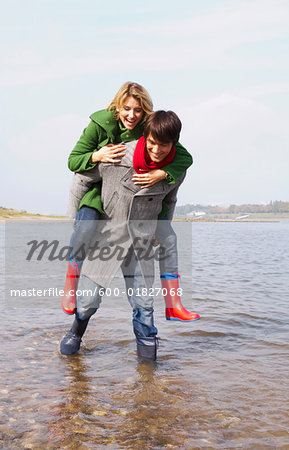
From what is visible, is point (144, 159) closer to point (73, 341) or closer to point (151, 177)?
point (151, 177)

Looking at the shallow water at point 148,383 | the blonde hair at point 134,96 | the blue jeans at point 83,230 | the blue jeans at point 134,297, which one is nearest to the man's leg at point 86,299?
the blue jeans at point 134,297

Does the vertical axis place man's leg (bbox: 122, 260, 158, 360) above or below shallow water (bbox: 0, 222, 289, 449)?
above

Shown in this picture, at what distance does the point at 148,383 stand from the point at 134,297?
753 millimetres

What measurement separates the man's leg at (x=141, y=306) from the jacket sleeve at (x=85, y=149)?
100 centimetres

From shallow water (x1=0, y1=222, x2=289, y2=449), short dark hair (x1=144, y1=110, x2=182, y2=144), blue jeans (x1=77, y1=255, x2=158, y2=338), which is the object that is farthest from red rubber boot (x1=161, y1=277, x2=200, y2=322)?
short dark hair (x1=144, y1=110, x2=182, y2=144)

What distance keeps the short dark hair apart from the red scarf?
0.47ft

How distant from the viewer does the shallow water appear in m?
3.03

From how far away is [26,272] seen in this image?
1050 cm

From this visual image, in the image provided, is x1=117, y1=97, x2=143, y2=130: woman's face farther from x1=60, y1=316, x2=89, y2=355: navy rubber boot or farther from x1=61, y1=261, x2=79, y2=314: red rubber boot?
x1=60, y1=316, x2=89, y2=355: navy rubber boot

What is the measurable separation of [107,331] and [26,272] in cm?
520

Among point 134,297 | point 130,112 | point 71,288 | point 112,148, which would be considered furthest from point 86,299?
point 130,112

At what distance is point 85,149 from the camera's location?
388 cm

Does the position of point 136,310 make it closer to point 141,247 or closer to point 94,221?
point 141,247

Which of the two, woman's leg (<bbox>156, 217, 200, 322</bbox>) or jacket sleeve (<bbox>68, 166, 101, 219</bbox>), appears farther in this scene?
woman's leg (<bbox>156, 217, 200, 322</bbox>)
